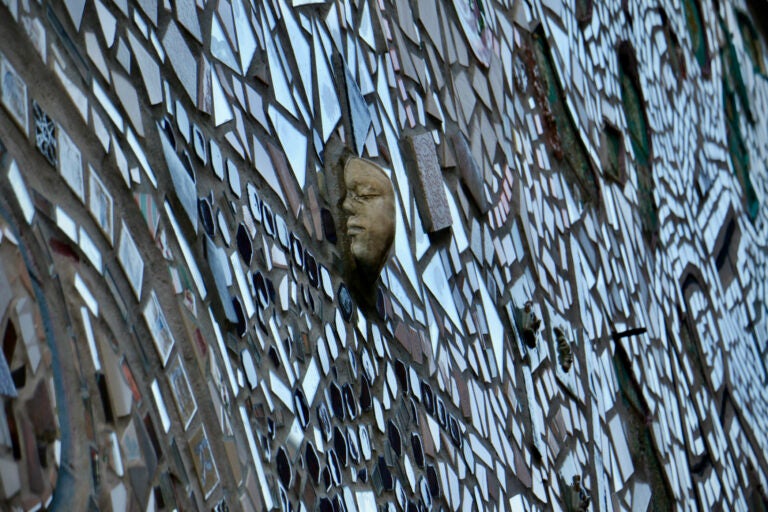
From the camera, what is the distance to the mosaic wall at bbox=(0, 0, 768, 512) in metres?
1.41

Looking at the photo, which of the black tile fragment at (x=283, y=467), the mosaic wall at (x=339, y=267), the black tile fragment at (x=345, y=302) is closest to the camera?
the mosaic wall at (x=339, y=267)

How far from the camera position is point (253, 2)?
1.95 meters

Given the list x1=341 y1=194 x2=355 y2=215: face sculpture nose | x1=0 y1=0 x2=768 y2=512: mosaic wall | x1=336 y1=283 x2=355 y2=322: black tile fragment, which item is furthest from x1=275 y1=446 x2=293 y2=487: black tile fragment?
x1=341 y1=194 x2=355 y2=215: face sculpture nose

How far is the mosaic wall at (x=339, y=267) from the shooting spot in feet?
4.64

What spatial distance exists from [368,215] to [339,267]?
0.09 m

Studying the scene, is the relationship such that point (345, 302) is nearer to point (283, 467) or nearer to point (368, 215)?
point (368, 215)

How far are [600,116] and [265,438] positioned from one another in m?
1.98

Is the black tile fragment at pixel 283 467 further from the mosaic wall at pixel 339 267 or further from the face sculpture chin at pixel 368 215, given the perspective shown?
the face sculpture chin at pixel 368 215

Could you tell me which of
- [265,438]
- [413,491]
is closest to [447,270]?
[413,491]

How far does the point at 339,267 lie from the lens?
2012mm

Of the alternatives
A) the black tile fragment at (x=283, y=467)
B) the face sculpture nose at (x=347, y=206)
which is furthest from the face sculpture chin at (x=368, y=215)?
the black tile fragment at (x=283, y=467)

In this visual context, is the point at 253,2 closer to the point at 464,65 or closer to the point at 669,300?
the point at 464,65

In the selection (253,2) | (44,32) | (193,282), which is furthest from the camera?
(253,2)

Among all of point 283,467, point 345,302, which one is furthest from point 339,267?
point 283,467
